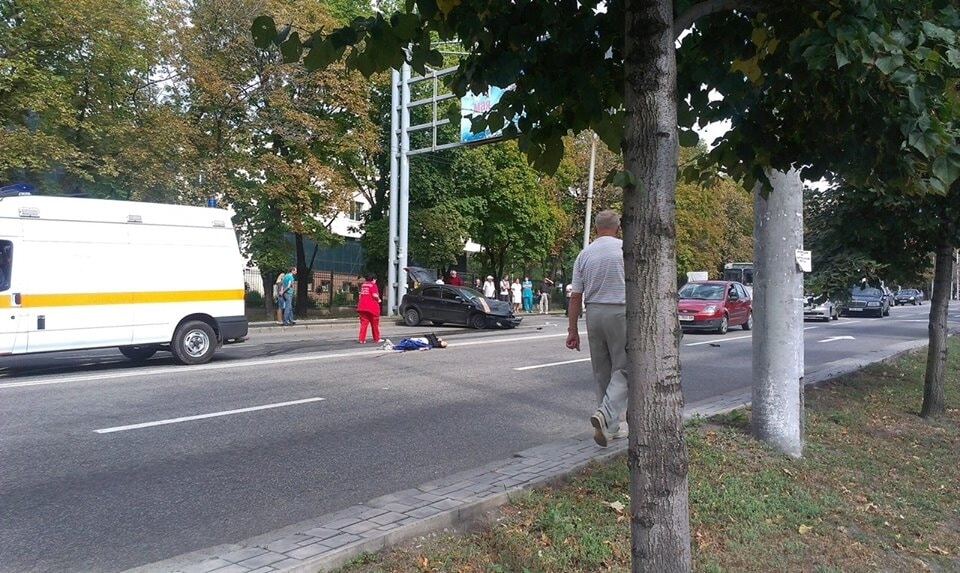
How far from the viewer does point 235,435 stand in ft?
22.7

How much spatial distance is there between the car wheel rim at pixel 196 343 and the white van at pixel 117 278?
2cm

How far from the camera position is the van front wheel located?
12.1 meters

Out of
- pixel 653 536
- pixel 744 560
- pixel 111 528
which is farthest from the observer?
pixel 111 528

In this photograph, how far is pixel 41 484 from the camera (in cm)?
536

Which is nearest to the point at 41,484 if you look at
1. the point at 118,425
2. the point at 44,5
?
the point at 118,425

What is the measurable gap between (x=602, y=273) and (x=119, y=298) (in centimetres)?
849

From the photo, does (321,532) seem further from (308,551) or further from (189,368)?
(189,368)

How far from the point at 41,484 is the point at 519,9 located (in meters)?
4.80

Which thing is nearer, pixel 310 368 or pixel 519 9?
pixel 519 9

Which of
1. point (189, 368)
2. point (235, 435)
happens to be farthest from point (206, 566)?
point (189, 368)

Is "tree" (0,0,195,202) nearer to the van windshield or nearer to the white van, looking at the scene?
the white van

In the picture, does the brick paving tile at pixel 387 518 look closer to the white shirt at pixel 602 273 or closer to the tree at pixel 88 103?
the white shirt at pixel 602 273

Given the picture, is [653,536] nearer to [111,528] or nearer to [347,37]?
[347,37]

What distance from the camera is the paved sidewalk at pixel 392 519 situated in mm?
3600
